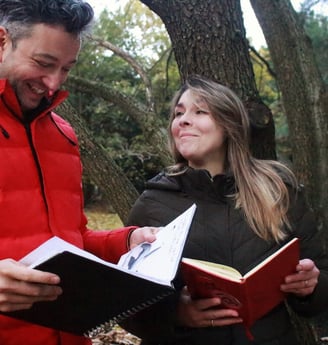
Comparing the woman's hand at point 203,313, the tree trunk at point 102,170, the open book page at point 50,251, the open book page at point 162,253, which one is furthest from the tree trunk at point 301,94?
the open book page at point 50,251

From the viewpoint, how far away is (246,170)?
2365mm

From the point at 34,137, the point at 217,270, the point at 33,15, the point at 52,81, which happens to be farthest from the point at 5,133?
the point at 217,270

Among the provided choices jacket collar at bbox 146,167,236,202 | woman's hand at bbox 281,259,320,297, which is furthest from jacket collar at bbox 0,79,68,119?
woman's hand at bbox 281,259,320,297

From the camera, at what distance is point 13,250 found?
1.64 metres

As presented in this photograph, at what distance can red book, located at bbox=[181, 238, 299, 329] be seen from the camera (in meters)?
1.63

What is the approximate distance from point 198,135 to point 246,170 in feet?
0.89

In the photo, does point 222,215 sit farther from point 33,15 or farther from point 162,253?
point 33,15

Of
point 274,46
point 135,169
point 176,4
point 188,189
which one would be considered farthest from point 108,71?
point 188,189

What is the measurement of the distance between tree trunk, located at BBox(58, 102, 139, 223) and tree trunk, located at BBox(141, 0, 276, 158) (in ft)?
2.58

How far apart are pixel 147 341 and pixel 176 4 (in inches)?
70.7

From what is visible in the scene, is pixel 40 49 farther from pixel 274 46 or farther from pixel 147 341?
pixel 274 46

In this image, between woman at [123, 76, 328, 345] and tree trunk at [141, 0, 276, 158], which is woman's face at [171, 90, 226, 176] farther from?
tree trunk at [141, 0, 276, 158]

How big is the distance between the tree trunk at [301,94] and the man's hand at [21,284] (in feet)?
9.45

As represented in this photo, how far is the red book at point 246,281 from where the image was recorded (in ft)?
5.35
